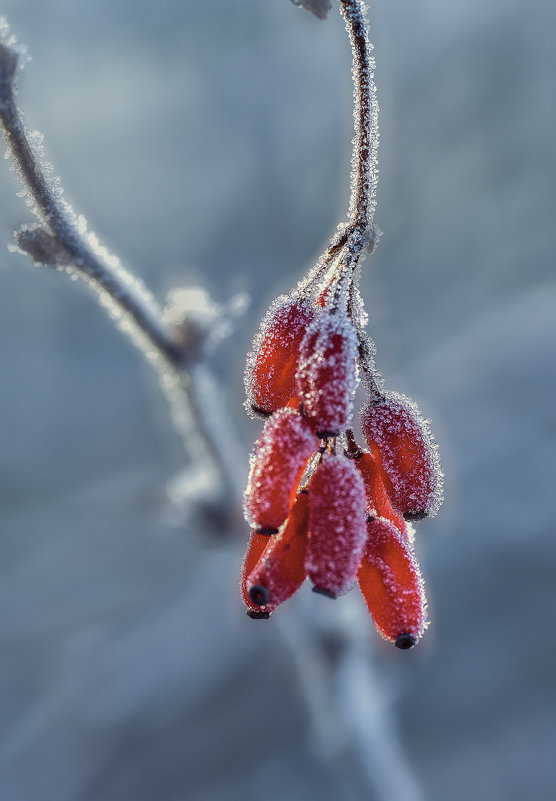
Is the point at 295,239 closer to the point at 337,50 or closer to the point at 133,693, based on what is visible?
the point at 337,50

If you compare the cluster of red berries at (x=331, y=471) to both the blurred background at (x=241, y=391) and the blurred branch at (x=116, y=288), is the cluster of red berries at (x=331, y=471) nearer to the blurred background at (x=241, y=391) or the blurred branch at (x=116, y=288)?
the blurred branch at (x=116, y=288)

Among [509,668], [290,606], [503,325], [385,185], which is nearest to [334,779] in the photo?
[509,668]

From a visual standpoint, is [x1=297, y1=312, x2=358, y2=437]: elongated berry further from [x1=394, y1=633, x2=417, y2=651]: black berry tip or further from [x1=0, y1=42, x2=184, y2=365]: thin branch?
[x1=0, y1=42, x2=184, y2=365]: thin branch

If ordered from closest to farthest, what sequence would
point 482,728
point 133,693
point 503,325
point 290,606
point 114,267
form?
point 114,267
point 290,606
point 482,728
point 133,693
point 503,325

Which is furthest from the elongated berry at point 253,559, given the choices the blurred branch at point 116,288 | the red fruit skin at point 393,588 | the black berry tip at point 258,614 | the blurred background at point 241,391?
the blurred background at point 241,391

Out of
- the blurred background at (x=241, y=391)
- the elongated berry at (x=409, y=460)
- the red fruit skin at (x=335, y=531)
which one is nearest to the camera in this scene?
A: the red fruit skin at (x=335, y=531)
